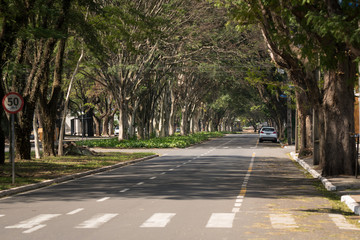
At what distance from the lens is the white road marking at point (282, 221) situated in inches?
401

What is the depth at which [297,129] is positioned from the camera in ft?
124

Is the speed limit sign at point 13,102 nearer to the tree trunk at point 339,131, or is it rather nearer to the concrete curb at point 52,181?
the concrete curb at point 52,181

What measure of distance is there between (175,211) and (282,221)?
7.65ft

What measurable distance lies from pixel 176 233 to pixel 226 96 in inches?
2574

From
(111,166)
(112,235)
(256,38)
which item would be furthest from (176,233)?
(256,38)

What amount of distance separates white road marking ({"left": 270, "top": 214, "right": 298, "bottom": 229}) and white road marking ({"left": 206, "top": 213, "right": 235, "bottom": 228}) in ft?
2.40

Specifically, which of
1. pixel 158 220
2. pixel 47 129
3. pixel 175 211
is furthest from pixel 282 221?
pixel 47 129

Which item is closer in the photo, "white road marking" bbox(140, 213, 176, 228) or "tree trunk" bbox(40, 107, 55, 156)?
"white road marking" bbox(140, 213, 176, 228)

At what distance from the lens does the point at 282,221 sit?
1074cm

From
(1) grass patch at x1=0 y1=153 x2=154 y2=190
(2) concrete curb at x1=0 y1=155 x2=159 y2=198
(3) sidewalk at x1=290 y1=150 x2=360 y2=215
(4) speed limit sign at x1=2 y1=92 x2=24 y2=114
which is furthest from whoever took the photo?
(1) grass patch at x1=0 y1=153 x2=154 y2=190

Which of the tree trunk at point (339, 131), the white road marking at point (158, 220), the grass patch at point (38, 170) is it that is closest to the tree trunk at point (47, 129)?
the grass patch at point (38, 170)

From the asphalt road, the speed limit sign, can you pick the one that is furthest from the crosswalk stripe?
the speed limit sign

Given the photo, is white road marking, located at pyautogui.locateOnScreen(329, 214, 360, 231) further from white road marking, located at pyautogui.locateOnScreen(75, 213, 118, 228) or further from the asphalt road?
white road marking, located at pyautogui.locateOnScreen(75, 213, 118, 228)

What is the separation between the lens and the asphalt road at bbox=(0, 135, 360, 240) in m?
9.56
